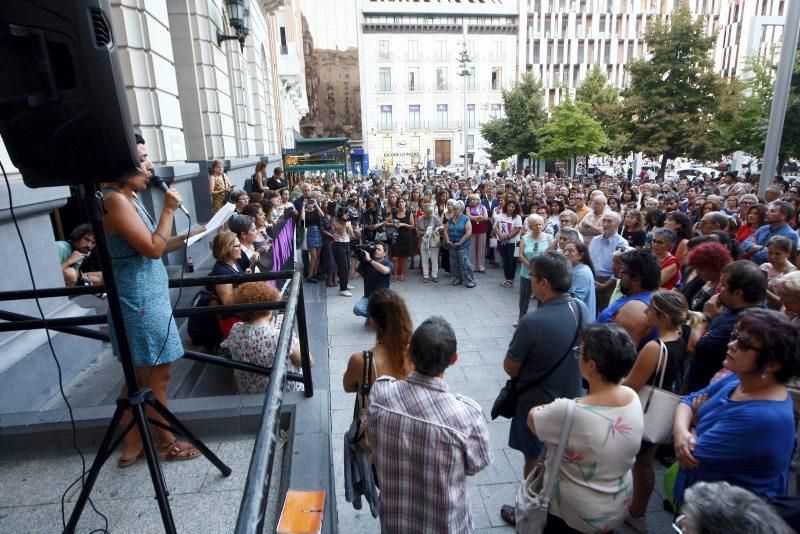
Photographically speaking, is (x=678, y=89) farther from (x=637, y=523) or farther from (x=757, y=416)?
(x=757, y=416)

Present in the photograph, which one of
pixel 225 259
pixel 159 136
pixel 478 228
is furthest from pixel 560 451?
pixel 478 228

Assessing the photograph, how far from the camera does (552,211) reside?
9219mm

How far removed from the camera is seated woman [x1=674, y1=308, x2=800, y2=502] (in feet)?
6.86

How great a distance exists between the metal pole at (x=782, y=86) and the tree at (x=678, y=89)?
12.8 metres

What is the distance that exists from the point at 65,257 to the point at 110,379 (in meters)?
1.76

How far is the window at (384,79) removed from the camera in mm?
55156

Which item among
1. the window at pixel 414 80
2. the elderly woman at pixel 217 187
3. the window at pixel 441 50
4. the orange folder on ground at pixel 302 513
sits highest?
the window at pixel 441 50

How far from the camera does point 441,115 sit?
5625 cm

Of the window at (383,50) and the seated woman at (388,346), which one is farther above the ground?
the window at (383,50)

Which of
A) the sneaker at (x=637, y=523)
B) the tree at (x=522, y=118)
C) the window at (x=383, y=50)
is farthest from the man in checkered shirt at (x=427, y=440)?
the window at (x=383, y=50)

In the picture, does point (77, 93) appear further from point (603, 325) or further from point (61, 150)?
point (603, 325)

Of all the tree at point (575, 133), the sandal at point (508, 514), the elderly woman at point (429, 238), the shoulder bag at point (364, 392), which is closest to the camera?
the shoulder bag at point (364, 392)

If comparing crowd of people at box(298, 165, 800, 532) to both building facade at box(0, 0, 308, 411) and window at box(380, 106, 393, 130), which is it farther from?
window at box(380, 106, 393, 130)

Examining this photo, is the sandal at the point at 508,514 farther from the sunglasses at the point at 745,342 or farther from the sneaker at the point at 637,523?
the sunglasses at the point at 745,342
